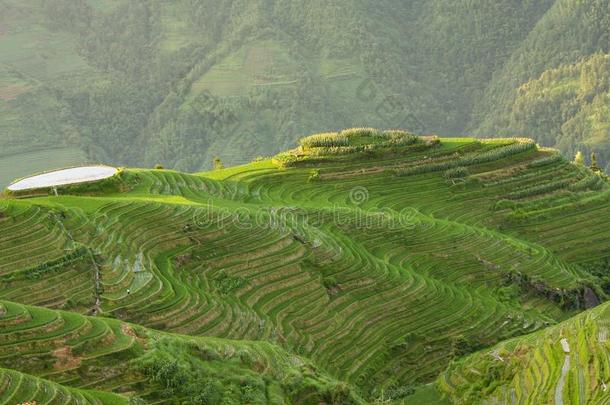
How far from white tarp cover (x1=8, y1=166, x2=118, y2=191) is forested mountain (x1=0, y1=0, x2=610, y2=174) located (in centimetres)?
7340

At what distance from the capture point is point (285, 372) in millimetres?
22047

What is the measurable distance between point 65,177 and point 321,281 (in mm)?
12430

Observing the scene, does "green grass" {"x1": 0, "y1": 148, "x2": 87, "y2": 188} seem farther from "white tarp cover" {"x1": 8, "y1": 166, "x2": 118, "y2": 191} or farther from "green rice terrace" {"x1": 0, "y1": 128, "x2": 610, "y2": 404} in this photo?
"green rice terrace" {"x1": 0, "y1": 128, "x2": 610, "y2": 404}

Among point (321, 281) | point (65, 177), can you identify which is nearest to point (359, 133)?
point (321, 281)

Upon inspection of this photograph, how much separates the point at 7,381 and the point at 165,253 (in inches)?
449

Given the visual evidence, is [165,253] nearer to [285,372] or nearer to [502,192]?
[285,372]

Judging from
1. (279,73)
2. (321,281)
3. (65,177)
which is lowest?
(321,281)

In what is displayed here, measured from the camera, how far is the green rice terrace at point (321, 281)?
19.9 m

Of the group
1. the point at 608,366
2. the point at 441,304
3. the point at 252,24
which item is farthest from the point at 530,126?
the point at 608,366

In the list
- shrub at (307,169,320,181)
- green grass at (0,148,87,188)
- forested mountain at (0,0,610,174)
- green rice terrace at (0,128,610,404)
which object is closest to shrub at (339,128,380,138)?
green rice terrace at (0,128,610,404)

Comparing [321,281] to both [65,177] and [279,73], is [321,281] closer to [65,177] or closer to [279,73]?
[65,177]

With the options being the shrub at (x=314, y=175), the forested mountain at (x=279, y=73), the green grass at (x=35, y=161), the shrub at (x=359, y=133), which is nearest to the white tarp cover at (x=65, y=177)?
the shrub at (x=314, y=175)

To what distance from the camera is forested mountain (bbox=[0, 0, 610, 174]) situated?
114 meters

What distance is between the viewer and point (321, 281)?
30.0 meters
